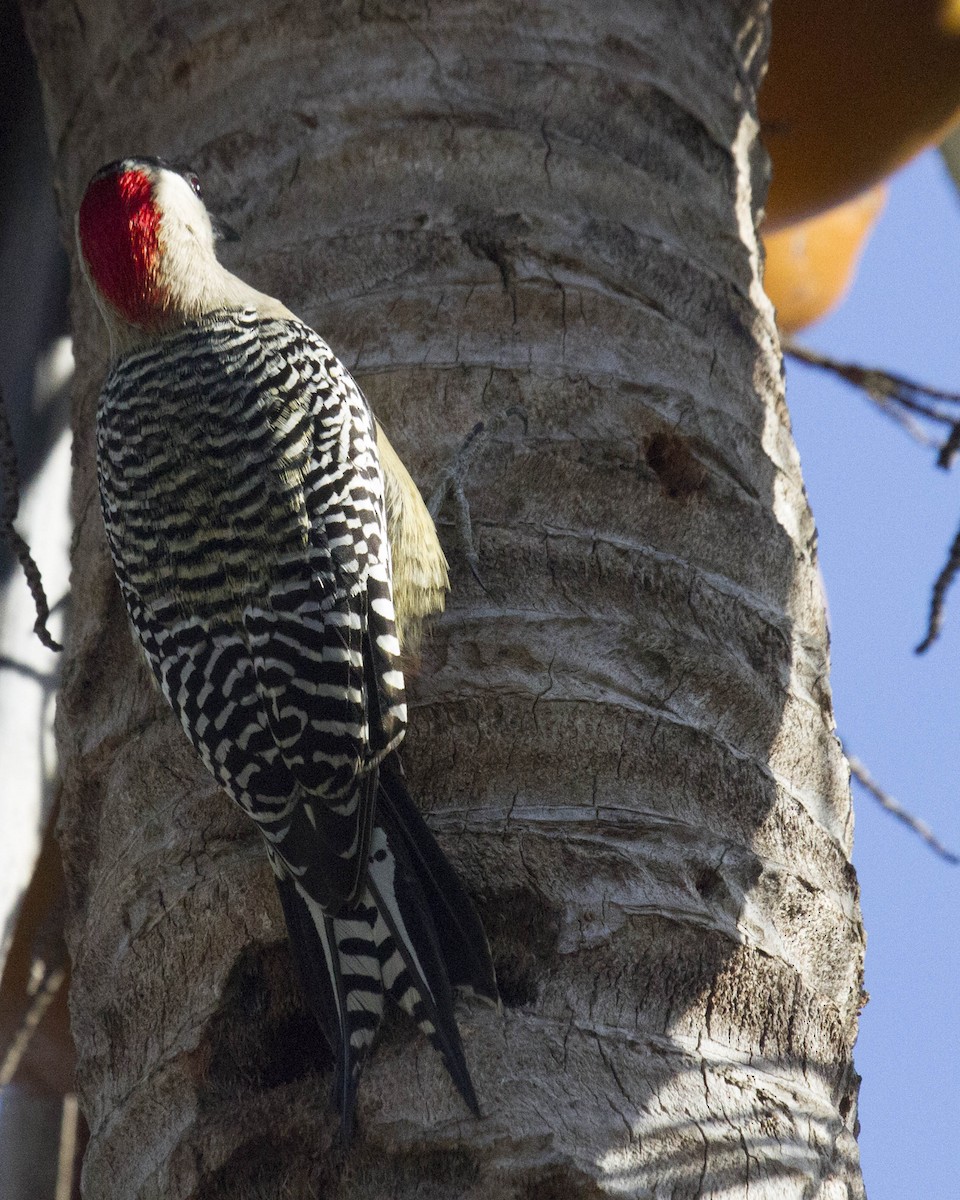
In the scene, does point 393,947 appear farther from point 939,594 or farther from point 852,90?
point 852,90

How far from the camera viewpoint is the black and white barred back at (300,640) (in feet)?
7.89

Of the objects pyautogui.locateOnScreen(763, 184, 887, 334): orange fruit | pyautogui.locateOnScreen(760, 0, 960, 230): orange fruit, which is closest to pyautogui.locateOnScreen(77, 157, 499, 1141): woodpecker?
pyautogui.locateOnScreen(760, 0, 960, 230): orange fruit

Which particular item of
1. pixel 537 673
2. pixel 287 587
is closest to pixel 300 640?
pixel 287 587

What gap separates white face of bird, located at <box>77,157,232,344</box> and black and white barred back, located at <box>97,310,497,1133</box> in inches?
13.6

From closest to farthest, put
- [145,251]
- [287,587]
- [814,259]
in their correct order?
[287,587] < [145,251] < [814,259]

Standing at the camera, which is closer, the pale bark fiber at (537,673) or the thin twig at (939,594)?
the pale bark fiber at (537,673)

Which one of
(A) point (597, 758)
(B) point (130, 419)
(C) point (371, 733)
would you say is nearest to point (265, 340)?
(B) point (130, 419)

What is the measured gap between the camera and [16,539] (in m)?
3.14

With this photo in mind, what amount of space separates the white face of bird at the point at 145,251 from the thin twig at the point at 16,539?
529 mm

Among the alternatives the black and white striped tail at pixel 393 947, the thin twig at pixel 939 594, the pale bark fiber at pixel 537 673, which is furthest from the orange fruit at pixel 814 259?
the black and white striped tail at pixel 393 947

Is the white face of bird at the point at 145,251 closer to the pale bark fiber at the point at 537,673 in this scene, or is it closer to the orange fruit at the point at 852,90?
the pale bark fiber at the point at 537,673

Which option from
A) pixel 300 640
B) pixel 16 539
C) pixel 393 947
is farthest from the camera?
pixel 16 539

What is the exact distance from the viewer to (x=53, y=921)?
3.83 metres

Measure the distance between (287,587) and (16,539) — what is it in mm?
687
